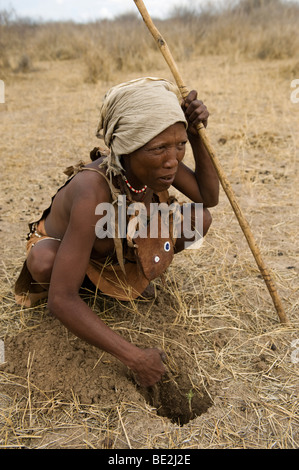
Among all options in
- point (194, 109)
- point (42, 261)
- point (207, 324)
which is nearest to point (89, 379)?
point (42, 261)

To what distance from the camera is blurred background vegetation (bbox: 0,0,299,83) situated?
30.2 ft

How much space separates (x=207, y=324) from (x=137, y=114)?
1.16m

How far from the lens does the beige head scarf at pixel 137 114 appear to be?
165 cm

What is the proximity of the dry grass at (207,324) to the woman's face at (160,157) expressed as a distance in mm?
707

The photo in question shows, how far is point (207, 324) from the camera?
2.26 meters

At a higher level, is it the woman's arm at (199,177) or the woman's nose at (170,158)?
the woman's nose at (170,158)

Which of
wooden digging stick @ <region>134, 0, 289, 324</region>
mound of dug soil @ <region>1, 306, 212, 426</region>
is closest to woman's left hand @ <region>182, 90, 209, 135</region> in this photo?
wooden digging stick @ <region>134, 0, 289, 324</region>

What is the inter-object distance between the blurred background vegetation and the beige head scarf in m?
7.13

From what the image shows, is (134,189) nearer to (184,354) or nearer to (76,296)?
(76,296)

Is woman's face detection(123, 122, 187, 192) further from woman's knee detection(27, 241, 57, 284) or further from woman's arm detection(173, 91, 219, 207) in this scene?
woman's knee detection(27, 241, 57, 284)

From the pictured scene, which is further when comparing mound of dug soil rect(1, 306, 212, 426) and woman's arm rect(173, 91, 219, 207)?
woman's arm rect(173, 91, 219, 207)

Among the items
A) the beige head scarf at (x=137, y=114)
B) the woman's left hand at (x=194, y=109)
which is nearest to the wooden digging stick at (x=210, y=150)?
the woman's left hand at (x=194, y=109)

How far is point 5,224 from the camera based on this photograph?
3.37 m

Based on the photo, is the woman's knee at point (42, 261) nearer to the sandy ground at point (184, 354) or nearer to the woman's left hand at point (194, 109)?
the sandy ground at point (184, 354)
